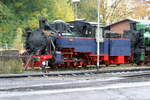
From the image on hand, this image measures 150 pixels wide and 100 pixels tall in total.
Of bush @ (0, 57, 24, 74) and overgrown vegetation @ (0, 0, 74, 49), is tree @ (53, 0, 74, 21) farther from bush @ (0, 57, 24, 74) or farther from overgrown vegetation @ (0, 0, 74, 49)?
bush @ (0, 57, 24, 74)

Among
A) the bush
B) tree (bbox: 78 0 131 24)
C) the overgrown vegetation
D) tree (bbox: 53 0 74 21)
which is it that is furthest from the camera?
tree (bbox: 78 0 131 24)

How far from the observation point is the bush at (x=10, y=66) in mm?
16953

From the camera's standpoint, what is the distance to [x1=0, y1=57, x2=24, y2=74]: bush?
17.0 metres

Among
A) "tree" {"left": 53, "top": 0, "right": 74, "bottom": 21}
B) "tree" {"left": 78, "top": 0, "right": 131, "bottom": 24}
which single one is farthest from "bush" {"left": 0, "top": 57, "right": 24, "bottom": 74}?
"tree" {"left": 78, "top": 0, "right": 131, "bottom": 24}

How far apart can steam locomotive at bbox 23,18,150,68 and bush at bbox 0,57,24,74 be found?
1.89m

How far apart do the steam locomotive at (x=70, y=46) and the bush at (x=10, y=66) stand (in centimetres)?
189

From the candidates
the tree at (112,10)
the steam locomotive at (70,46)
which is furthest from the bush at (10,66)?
the tree at (112,10)

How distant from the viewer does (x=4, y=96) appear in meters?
9.76

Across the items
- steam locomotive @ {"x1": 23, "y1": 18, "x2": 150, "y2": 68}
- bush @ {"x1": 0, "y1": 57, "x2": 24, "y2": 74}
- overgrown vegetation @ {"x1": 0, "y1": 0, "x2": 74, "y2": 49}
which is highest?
overgrown vegetation @ {"x1": 0, "y1": 0, "x2": 74, "y2": 49}

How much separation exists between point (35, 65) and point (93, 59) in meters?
4.68

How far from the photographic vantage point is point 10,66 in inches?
670

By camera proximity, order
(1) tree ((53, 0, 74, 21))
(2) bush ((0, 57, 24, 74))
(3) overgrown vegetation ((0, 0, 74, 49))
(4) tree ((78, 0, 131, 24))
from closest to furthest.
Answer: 1. (2) bush ((0, 57, 24, 74))
2. (3) overgrown vegetation ((0, 0, 74, 49))
3. (1) tree ((53, 0, 74, 21))
4. (4) tree ((78, 0, 131, 24))

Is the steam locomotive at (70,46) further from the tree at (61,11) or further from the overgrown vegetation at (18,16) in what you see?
the tree at (61,11)

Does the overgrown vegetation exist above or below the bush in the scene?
above
